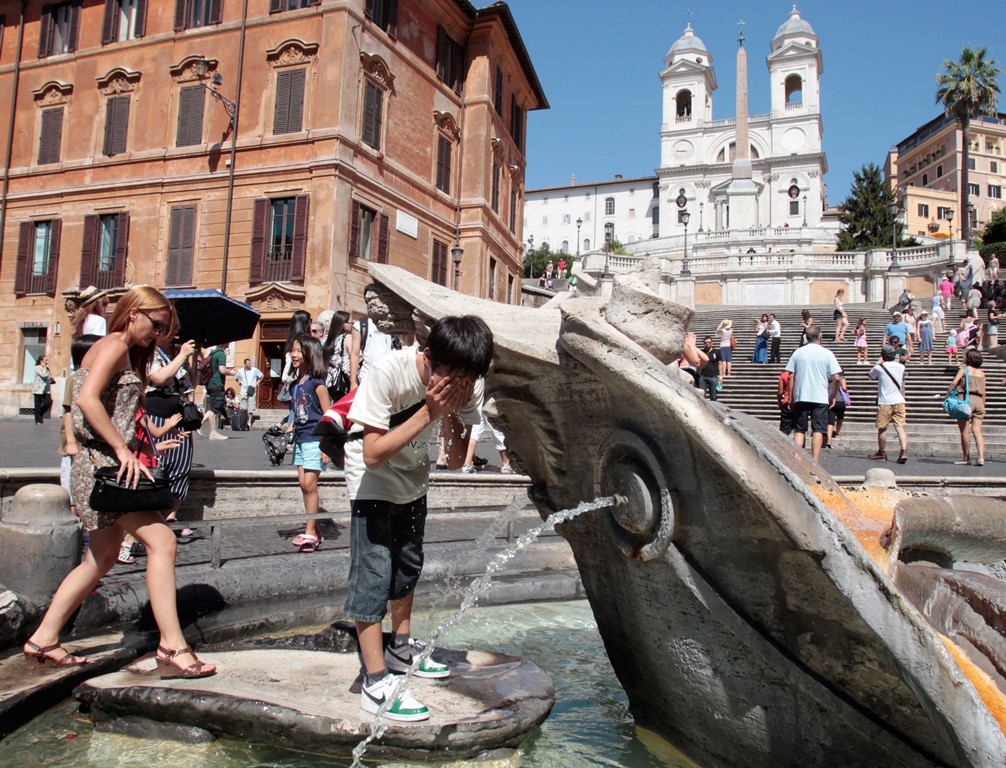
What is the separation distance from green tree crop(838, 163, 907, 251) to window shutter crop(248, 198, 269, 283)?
47.6 metres

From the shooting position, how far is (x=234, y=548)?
16.2 ft

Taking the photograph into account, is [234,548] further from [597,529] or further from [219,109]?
[219,109]

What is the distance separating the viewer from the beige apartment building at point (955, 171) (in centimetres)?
7800

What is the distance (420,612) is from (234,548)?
1.36 meters

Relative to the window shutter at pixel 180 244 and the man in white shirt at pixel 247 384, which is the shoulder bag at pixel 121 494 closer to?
the man in white shirt at pixel 247 384

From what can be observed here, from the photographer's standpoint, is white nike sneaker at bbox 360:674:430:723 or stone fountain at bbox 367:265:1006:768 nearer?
stone fountain at bbox 367:265:1006:768

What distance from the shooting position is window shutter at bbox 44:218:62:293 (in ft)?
Result: 80.4

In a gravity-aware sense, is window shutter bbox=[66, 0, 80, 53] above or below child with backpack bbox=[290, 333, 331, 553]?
above

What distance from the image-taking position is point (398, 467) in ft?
9.02

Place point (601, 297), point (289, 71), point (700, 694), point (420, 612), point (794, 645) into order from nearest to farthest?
point (794, 645) < point (700, 694) < point (601, 297) < point (420, 612) < point (289, 71)

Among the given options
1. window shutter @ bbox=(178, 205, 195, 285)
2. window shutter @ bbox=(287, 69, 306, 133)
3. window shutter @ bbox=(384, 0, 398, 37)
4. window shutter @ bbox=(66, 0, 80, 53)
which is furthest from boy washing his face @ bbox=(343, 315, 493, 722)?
window shutter @ bbox=(66, 0, 80, 53)

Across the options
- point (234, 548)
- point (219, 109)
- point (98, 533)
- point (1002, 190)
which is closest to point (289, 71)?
point (219, 109)

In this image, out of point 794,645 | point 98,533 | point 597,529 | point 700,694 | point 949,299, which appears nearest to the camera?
point 794,645

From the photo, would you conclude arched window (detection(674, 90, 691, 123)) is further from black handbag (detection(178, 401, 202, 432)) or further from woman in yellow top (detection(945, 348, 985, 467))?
black handbag (detection(178, 401, 202, 432))
